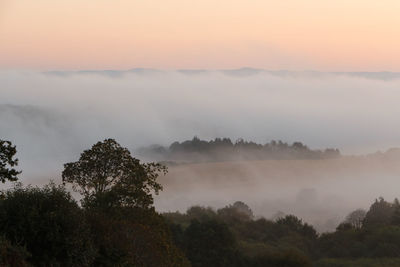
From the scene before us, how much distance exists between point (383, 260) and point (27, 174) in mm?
135015

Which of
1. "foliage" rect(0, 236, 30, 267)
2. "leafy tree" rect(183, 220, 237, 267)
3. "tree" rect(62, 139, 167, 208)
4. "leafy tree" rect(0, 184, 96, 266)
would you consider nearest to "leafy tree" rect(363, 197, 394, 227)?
"leafy tree" rect(183, 220, 237, 267)

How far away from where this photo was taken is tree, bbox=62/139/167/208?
113 feet

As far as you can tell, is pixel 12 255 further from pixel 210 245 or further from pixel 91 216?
pixel 210 245

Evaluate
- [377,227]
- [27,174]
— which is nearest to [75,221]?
[377,227]

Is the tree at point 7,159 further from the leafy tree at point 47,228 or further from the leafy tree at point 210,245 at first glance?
the leafy tree at point 210,245

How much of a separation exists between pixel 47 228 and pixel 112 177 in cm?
910

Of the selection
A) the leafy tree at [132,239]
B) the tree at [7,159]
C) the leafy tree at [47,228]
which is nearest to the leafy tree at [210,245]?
the leafy tree at [132,239]

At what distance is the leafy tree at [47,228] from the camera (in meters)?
27.1

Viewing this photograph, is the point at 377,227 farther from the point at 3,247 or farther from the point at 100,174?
the point at 3,247

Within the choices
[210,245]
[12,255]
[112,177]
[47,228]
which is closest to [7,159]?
[47,228]

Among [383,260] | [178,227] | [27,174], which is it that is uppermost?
[27,174]

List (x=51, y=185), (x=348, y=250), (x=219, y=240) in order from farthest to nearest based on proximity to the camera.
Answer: (x=348, y=250) → (x=219, y=240) → (x=51, y=185)

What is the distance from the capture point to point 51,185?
29.1 m

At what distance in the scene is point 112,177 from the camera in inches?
1417
